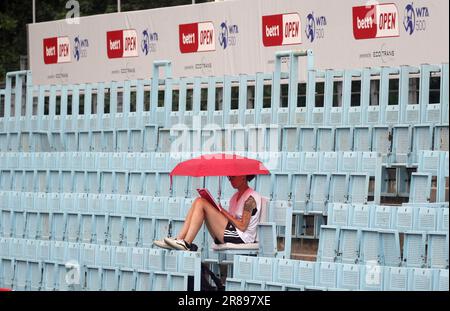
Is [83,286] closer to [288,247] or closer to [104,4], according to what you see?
[288,247]

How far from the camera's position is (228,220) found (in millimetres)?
9047

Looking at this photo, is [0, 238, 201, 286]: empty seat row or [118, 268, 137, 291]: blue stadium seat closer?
[0, 238, 201, 286]: empty seat row

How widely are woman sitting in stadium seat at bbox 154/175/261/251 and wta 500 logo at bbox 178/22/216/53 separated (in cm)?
454

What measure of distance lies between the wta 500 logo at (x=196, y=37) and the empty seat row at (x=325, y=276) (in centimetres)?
513

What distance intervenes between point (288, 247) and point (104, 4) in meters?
10.5

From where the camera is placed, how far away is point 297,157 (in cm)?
968

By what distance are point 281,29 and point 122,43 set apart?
268 cm

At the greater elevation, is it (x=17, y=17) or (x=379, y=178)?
(x=17, y=17)

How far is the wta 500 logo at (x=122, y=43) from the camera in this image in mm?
14555

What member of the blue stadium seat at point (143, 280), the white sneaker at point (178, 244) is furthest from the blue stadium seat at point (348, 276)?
the blue stadium seat at point (143, 280)

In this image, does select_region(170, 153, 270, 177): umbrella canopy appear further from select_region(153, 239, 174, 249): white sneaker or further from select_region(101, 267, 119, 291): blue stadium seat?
select_region(101, 267, 119, 291): blue stadium seat

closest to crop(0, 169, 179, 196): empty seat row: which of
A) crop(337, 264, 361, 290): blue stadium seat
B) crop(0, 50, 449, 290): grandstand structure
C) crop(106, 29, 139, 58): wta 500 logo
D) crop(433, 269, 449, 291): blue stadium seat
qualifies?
crop(0, 50, 449, 290): grandstand structure

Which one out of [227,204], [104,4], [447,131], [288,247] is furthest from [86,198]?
[104,4]

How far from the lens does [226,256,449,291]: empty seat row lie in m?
7.57
